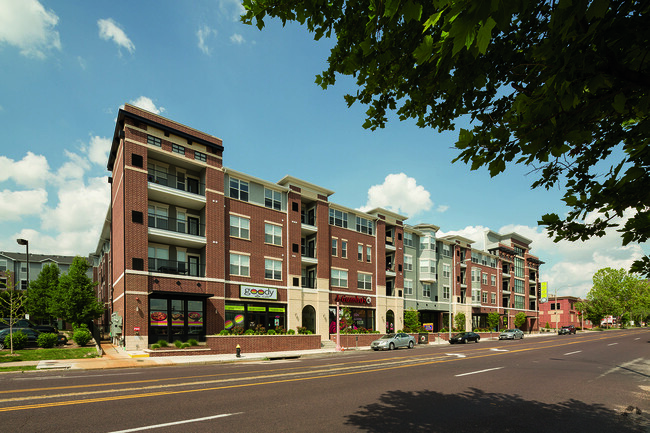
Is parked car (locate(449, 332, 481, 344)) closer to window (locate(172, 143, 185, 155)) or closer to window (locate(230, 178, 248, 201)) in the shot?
window (locate(230, 178, 248, 201))

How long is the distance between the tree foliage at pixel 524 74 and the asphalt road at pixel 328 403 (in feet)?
16.8

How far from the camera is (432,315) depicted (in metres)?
55.4

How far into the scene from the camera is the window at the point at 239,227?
32.8 metres

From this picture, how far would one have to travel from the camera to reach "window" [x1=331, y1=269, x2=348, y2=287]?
40.8 meters

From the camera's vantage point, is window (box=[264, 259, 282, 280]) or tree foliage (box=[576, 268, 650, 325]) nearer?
window (box=[264, 259, 282, 280])

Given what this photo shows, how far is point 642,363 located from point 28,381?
28424 mm

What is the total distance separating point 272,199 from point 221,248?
752cm

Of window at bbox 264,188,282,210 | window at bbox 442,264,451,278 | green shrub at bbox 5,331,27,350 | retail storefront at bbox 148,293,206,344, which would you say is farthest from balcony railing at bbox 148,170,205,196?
window at bbox 442,264,451,278

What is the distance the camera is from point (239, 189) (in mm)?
33781

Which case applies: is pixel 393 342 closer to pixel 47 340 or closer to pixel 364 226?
pixel 364 226

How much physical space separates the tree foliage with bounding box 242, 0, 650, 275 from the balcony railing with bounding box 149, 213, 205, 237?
26348mm

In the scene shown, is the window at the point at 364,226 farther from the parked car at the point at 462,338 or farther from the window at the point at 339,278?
the parked car at the point at 462,338

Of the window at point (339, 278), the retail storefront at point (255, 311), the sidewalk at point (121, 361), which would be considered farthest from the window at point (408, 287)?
the sidewalk at point (121, 361)

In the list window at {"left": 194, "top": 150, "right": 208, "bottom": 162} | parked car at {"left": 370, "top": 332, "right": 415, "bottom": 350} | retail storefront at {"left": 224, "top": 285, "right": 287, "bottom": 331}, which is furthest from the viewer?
parked car at {"left": 370, "top": 332, "right": 415, "bottom": 350}
